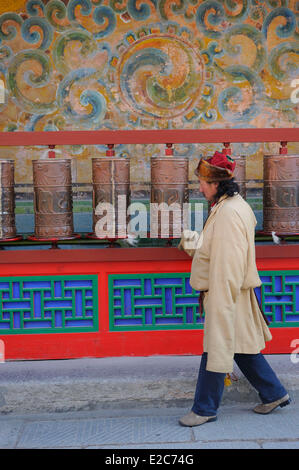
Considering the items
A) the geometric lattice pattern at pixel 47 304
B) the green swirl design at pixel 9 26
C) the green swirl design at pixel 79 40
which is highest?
the green swirl design at pixel 9 26

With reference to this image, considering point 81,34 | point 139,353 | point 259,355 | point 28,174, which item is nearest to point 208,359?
point 259,355

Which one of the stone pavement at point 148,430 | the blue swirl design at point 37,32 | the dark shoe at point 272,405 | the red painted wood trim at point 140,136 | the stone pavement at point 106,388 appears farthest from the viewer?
the blue swirl design at point 37,32

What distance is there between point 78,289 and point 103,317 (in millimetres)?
257

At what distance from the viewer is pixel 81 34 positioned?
5648 millimetres

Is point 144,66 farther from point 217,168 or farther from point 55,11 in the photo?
point 217,168

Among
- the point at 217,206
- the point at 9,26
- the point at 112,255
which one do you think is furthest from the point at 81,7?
the point at 217,206

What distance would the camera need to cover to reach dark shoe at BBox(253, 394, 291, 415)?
3.97 m

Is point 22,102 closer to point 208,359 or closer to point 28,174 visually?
point 28,174

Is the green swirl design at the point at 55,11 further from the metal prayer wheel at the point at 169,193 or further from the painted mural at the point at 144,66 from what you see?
the metal prayer wheel at the point at 169,193

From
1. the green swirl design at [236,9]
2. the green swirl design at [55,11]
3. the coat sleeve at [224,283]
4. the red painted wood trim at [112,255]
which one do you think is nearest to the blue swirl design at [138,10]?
the green swirl design at [55,11]

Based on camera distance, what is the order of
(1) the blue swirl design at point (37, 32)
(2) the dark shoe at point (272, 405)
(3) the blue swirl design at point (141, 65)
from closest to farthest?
(2) the dark shoe at point (272, 405) < (1) the blue swirl design at point (37, 32) < (3) the blue swirl design at point (141, 65)

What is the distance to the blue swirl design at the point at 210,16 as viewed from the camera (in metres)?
5.67

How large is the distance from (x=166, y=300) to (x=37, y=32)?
2633 mm

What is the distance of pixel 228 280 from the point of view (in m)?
3.65
